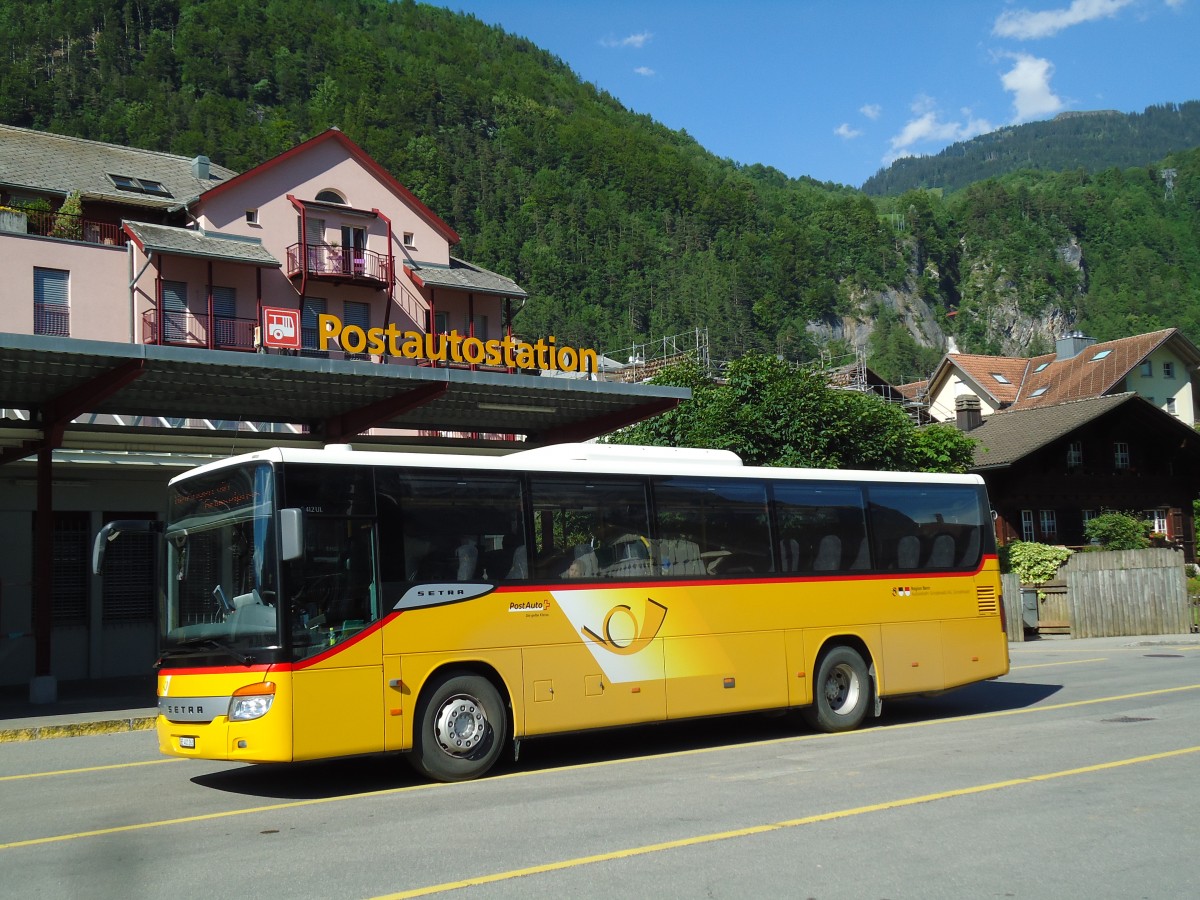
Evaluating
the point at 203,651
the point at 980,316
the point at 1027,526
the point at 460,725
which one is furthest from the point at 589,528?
the point at 980,316

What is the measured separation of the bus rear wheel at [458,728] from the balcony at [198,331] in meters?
30.7

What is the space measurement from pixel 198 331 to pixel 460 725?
32.5 m

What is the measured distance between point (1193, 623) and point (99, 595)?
86.0 ft

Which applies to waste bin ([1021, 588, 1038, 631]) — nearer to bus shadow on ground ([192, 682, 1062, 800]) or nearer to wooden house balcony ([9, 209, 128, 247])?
bus shadow on ground ([192, 682, 1062, 800])

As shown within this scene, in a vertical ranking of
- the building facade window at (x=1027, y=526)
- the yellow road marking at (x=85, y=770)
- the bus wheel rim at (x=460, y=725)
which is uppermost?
the building facade window at (x=1027, y=526)

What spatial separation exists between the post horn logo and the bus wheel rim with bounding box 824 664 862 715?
9.03 feet

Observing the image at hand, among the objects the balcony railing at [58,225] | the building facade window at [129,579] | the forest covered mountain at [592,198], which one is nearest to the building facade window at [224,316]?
the balcony railing at [58,225]

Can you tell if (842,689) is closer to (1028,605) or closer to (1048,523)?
(1028,605)

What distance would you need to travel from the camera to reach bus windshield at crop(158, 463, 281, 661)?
32.4ft

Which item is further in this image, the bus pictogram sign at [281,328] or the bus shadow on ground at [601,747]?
the bus pictogram sign at [281,328]

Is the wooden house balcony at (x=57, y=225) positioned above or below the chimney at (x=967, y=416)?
above

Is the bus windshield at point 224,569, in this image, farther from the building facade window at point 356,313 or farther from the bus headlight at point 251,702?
the building facade window at point 356,313

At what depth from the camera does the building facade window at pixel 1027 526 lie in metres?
44.4

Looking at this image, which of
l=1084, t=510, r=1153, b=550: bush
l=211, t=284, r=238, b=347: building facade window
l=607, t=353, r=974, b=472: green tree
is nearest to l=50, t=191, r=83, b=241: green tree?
l=211, t=284, r=238, b=347: building facade window
